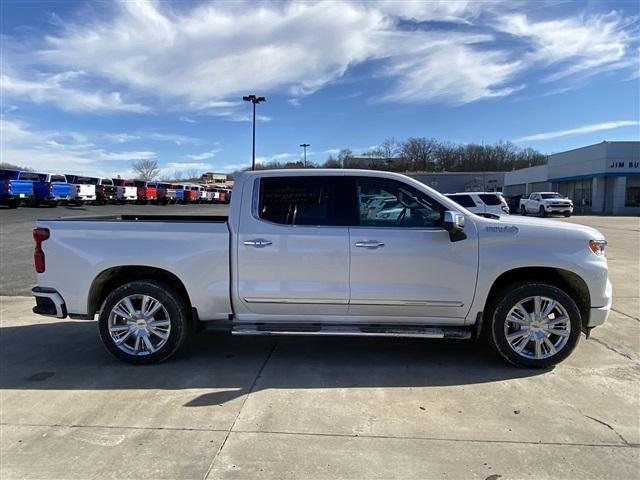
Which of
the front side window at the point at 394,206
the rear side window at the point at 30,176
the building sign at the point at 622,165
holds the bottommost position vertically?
the front side window at the point at 394,206

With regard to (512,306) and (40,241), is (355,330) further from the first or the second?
(40,241)

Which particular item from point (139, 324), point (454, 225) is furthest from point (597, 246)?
point (139, 324)

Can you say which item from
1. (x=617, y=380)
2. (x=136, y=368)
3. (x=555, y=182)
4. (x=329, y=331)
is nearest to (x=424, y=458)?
(x=329, y=331)

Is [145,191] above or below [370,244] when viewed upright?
above

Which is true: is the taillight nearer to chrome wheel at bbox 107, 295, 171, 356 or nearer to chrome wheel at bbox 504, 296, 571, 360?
chrome wheel at bbox 107, 295, 171, 356

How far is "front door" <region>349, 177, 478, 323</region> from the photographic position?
15.0ft

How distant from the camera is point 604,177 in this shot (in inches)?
1695

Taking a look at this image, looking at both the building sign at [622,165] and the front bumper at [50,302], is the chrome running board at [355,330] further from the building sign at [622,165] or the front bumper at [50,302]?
the building sign at [622,165]

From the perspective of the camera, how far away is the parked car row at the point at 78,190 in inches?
1075

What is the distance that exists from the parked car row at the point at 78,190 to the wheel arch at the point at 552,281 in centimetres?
1800

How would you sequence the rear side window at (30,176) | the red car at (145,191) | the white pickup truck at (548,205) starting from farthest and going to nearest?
the red car at (145,191) → the white pickup truck at (548,205) → the rear side window at (30,176)

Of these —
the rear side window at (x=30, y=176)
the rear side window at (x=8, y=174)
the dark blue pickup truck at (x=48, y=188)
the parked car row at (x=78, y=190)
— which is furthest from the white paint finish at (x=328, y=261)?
the dark blue pickup truck at (x=48, y=188)

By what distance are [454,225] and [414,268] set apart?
1.80 ft

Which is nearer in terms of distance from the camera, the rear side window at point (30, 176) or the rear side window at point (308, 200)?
the rear side window at point (308, 200)
